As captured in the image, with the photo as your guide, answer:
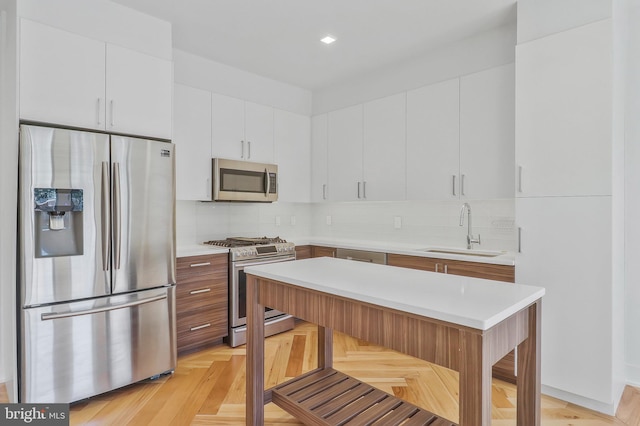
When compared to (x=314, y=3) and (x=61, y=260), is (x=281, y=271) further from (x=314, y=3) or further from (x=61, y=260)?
(x=314, y=3)

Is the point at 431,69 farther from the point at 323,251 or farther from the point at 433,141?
the point at 323,251

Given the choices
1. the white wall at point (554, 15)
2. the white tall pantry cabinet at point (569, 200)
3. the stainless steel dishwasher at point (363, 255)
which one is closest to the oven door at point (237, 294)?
the stainless steel dishwasher at point (363, 255)

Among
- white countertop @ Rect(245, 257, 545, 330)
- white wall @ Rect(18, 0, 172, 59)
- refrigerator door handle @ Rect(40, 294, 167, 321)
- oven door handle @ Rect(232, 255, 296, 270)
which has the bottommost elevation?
refrigerator door handle @ Rect(40, 294, 167, 321)

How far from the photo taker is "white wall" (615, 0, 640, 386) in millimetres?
2615

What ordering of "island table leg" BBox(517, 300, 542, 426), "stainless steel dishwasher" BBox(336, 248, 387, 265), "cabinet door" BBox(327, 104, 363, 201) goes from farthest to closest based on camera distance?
"cabinet door" BBox(327, 104, 363, 201), "stainless steel dishwasher" BBox(336, 248, 387, 265), "island table leg" BBox(517, 300, 542, 426)

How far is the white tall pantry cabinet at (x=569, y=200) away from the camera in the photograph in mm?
2217

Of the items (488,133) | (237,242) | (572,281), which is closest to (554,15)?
(488,133)

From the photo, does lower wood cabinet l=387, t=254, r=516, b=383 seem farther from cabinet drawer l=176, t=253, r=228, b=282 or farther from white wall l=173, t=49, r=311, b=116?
white wall l=173, t=49, r=311, b=116

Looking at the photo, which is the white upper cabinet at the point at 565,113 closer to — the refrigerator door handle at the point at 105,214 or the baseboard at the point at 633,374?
the baseboard at the point at 633,374

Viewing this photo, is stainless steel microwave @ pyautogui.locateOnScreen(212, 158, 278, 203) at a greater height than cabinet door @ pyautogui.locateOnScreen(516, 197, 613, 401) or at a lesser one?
greater

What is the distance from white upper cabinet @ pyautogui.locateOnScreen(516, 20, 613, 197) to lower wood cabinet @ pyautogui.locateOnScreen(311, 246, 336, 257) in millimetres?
1864

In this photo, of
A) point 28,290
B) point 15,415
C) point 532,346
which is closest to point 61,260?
point 28,290

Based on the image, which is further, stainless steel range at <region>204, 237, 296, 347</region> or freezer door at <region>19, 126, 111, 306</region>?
stainless steel range at <region>204, 237, 296, 347</region>

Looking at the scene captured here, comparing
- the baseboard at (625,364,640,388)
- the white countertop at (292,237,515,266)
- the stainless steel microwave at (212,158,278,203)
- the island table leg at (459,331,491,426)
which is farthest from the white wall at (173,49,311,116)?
the baseboard at (625,364,640,388)
